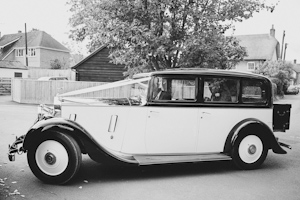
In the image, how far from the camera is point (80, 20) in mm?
14570

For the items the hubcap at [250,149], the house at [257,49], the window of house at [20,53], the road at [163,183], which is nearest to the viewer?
the road at [163,183]

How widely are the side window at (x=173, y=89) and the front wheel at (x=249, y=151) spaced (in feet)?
4.12

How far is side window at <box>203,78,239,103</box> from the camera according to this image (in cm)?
541

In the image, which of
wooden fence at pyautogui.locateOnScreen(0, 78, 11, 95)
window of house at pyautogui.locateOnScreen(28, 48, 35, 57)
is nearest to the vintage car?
wooden fence at pyautogui.locateOnScreen(0, 78, 11, 95)

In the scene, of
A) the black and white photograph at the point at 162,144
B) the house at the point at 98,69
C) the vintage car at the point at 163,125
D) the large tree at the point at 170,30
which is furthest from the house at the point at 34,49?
Answer: the vintage car at the point at 163,125

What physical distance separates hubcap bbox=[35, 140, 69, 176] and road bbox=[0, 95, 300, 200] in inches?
9.6

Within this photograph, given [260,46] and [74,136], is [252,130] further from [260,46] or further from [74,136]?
[260,46]

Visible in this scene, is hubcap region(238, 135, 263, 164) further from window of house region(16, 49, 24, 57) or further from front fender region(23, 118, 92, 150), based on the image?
window of house region(16, 49, 24, 57)

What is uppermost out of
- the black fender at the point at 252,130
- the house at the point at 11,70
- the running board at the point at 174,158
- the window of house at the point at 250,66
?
the window of house at the point at 250,66

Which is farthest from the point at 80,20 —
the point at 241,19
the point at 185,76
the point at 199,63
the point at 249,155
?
the point at 249,155

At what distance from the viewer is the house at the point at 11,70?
96.2ft

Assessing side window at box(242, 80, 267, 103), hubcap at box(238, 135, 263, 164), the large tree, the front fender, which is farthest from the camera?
the large tree

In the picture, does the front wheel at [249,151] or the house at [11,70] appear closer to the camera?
the front wheel at [249,151]

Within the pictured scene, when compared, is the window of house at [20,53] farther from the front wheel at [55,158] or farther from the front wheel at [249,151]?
the front wheel at [249,151]
